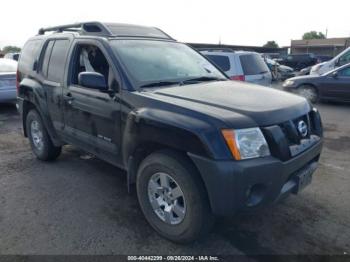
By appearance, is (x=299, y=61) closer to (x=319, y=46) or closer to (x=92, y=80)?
(x=319, y=46)

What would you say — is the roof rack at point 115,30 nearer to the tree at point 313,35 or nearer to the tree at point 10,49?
the tree at point 10,49

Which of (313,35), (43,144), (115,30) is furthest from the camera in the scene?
(313,35)

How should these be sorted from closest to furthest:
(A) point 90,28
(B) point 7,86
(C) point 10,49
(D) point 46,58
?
(A) point 90,28 → (D) point 46,58 → (B) point 7,86 → (C) point 10,49

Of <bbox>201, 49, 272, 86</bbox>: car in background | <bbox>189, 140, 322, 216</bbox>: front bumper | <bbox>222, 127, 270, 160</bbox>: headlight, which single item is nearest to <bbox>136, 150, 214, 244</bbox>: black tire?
<bbox>189, 140, 322, 216</bbox>: front bumper

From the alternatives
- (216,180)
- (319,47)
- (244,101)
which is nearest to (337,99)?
(244,101)

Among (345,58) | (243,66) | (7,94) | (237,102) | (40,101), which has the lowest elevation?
(7,94)

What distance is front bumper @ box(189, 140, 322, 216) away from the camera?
2.46 meters

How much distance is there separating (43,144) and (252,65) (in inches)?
213

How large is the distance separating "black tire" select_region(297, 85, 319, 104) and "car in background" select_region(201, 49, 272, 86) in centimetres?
300

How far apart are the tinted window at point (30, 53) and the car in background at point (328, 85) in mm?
8469

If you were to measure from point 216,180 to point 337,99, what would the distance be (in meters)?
9.09

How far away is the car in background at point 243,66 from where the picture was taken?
7.96 metres

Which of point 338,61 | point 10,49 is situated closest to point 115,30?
point 338,61

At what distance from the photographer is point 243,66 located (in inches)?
318
